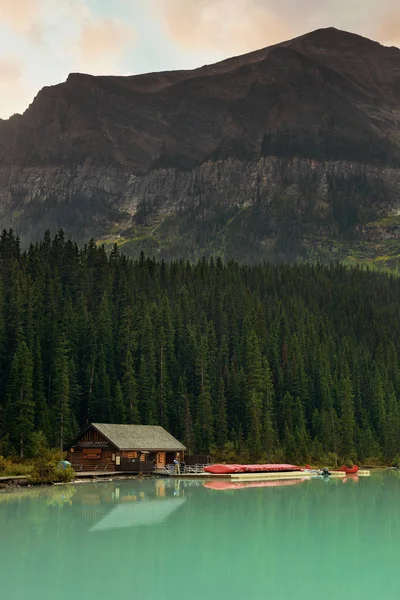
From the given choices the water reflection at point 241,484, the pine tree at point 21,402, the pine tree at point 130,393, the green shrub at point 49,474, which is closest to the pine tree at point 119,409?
the pine tree at point 130,393

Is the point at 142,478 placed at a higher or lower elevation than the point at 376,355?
lower

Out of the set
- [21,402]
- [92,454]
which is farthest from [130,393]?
[21,402]

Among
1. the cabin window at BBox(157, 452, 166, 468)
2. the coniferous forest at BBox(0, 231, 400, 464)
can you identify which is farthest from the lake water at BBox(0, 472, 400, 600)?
the coniferous forest at BBox(0, 231, 400, 464)

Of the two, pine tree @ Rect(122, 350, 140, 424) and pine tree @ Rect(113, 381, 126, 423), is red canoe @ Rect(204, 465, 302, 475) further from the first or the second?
pine tree @ Rect(113, 381, 126, 423)

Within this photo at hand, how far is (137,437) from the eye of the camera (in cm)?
9438

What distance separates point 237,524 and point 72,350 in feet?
249

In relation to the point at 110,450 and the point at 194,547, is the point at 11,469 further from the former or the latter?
the point at 194,547

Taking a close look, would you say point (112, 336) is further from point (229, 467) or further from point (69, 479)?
point (69, 479)

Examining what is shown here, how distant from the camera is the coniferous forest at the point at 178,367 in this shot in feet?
354

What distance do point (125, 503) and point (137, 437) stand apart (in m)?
39.2

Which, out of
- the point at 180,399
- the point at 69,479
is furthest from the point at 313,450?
the point at 69,479

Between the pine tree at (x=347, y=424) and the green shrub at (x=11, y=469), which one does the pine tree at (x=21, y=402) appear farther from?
the pine tree at (x=347, y=424)

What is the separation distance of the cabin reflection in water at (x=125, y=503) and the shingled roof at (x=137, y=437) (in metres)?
12.9

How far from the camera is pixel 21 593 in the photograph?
25594 millimetres
